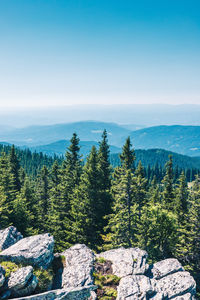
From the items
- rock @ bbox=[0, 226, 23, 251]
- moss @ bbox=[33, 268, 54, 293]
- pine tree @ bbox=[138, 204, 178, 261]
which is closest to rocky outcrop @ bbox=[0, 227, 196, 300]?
moss @ bbox=[33, 268, 54, 293]

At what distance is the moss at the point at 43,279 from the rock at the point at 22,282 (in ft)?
3.05

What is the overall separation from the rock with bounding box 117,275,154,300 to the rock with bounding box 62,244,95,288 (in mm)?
2266

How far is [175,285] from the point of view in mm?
15195

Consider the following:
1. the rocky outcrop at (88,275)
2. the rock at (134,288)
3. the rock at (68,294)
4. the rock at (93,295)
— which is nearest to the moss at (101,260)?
the rocky outcrop at (88,275)

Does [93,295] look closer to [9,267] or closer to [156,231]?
[9,267]

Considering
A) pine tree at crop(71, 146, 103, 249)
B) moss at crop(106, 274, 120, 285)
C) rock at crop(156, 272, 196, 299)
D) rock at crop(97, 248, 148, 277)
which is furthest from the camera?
pine tree at crop(71, 146, 103, 249)

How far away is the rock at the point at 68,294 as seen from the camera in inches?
451

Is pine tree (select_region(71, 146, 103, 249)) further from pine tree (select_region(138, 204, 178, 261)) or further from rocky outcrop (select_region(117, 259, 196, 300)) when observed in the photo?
rocky outcrop (select_region(117, 259, 196, 300))

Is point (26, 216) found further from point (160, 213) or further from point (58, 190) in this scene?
point (160, 213)

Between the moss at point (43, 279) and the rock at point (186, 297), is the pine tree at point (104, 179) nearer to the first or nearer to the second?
the rock at point (186, 297)

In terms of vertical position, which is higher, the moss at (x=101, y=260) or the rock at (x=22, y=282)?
the rock at (x=22, y=282)

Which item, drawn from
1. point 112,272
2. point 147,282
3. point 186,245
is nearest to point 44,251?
point 112,272

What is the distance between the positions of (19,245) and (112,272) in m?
7.61

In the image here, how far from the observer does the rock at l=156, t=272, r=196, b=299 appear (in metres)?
14.6
